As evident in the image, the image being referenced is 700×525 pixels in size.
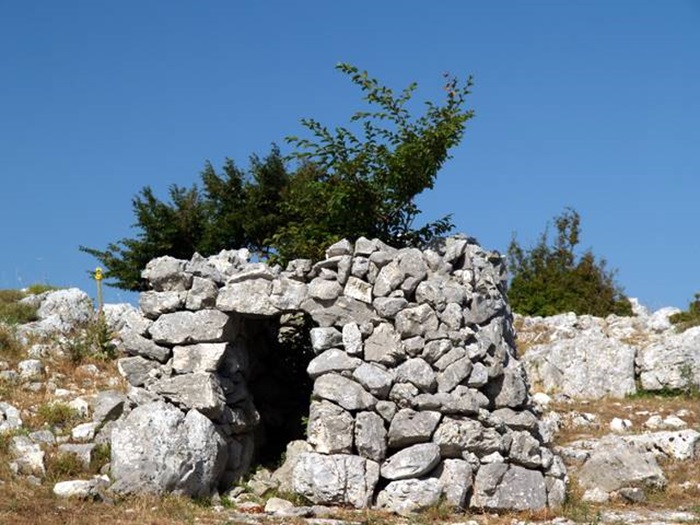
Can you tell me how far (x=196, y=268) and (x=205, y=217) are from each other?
1437 cm

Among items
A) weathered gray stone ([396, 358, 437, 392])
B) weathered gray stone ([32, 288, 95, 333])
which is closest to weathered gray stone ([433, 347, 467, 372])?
weathered gray stone ([396, 358, 437, 392])

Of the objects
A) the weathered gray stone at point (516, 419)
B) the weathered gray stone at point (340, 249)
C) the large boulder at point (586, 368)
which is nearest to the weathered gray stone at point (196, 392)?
the weathered gray stone at point (340, 249)

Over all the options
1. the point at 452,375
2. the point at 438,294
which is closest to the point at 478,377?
the point at 452,375

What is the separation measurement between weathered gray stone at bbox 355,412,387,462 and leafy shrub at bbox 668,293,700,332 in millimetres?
13638

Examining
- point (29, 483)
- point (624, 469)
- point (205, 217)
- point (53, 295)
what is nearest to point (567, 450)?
point (624, 469)

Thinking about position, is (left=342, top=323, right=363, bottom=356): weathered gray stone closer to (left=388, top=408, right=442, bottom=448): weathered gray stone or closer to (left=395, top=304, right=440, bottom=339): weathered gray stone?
(left=395, top=304, right=440, bottom=339): weathered gray stone

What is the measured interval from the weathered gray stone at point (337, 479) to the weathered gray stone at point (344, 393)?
0.60m

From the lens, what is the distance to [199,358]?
10.8 meters

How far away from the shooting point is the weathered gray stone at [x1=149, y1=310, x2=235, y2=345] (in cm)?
1088

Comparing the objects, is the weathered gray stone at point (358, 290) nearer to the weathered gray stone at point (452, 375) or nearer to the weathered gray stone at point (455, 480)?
the weathered gray stone at point (452, 375)

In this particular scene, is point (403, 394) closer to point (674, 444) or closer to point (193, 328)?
point (193, 328)

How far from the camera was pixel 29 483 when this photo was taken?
33.9 ft

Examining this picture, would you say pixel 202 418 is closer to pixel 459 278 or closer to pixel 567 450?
pixel 459 278

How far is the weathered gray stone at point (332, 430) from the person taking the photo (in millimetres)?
10205
